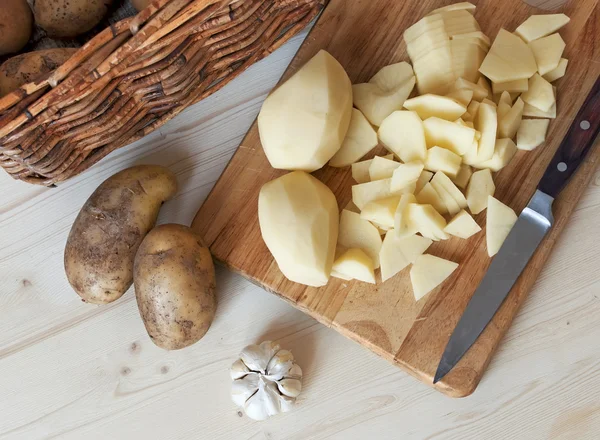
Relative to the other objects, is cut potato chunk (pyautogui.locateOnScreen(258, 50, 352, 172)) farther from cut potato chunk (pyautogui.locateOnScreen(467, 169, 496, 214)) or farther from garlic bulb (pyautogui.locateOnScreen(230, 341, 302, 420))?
garlic bulb (pyautogui.locateOnScreen(230, 341, 302, 420))

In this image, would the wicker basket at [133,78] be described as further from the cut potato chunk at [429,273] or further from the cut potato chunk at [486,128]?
the cut potato chunk at [429,273]

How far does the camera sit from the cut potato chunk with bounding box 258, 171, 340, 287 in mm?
1154

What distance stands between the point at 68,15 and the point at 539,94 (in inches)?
34.7

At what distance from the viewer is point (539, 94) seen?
1.21m

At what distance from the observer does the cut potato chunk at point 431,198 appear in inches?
47.3

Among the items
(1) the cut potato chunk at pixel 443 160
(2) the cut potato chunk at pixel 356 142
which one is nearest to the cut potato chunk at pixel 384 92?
(2) the cut potato chunk at pixel 356 142

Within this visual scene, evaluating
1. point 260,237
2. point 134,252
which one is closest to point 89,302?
point 134,252

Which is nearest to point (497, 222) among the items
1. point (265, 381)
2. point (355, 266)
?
point (355, 266)

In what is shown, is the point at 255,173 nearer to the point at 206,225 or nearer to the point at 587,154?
the point at 206,225

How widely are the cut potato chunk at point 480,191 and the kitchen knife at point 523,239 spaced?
7cm

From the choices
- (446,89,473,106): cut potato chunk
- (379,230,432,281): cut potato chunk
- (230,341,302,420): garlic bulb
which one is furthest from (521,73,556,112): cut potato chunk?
(230,341,302,420): garlic bulb

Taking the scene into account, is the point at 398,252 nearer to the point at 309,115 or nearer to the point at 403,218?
the point at 403,218

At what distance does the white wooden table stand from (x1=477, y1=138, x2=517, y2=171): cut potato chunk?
0.20 metres

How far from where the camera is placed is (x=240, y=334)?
4.35 feet
